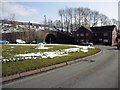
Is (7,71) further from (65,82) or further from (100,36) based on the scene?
(100,36)

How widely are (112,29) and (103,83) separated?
88764 millimetres

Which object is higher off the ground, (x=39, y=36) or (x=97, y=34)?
(x=97, y=34)

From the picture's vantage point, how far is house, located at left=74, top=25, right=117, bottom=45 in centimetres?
9700

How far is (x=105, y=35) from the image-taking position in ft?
323

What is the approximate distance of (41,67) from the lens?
14.6 meters

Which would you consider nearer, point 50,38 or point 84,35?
point 50,38

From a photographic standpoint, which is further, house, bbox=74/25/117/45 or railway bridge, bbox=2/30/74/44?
house, bbox=74/25/117/45

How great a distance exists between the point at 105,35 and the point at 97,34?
471cm

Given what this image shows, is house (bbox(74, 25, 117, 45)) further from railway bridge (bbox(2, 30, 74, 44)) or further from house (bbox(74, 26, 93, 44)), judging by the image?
railway bridge (bbox(2, 30, 74, 44))

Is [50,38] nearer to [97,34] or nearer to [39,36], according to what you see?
[39,36]

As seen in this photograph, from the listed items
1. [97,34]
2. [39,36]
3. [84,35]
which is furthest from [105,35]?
[39,36]

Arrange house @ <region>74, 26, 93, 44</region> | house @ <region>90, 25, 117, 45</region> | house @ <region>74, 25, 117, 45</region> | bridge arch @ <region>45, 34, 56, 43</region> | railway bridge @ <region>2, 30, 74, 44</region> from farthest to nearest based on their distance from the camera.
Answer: house @ <region>74, 26, 93, 44</region> → house @ <region>74, 25, 117, 45</region> → bridge arch @ <region>45, 34, 56, 43</region> → house @ <region>90, 25, 117, 45</region> → railway bridge @ <region>2, 30, 74, 44</region>

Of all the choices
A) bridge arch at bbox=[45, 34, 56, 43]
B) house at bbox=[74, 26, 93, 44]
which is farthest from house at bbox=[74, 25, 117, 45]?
bridge arch at bbox=[45, 34, 56, 43]

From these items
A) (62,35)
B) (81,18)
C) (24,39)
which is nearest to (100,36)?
(62,35)
